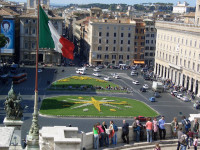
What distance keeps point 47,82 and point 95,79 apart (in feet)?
36.6

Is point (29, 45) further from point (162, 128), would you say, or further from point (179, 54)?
point (162, 128)

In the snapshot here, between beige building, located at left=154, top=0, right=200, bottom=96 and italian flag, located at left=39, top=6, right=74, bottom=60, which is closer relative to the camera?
italian flag, located at left=39, top=6, right=74, bottom=60

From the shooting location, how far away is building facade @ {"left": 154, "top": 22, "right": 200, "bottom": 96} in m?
70.8

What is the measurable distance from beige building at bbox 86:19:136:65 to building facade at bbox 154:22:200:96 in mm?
8968

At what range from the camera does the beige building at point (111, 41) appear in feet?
318

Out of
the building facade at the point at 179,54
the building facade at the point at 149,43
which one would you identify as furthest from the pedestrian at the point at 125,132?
the building facade at the point at 149,43

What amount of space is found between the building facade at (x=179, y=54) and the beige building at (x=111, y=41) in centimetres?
897

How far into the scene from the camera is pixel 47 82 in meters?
69.2

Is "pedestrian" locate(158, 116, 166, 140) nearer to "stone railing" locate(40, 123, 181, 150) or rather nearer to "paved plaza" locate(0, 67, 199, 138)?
"stone railing" locate(40, 123, 181, 150)

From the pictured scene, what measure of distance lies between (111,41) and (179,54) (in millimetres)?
23918

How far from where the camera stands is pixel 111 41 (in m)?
98.1

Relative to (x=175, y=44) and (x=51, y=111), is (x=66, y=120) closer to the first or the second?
(x=51, y=111)

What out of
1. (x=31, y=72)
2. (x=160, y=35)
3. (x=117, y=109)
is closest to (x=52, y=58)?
(x=31, y=72)

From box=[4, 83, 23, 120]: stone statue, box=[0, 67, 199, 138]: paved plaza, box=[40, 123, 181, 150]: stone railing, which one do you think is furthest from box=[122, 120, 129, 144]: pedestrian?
box=[0, 67, 199, 138]: paved plaza
